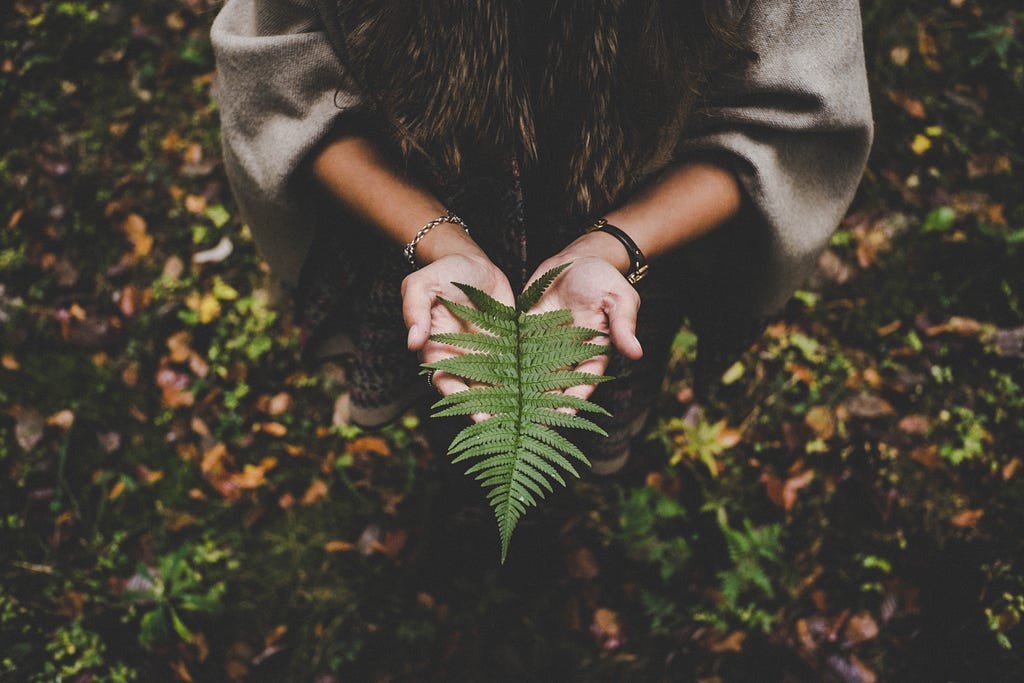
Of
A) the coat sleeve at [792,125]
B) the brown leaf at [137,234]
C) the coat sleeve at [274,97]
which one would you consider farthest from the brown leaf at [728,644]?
the brown leaf at [137,234]

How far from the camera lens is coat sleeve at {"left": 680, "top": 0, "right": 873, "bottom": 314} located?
132 centimetres

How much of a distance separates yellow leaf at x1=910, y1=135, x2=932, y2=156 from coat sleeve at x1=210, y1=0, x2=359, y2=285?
3145 mm

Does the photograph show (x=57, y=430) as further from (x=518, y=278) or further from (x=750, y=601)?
(x=750, y=601)

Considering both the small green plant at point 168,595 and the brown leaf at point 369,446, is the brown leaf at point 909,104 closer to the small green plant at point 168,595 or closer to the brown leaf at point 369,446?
the brown leaf at point 369,446

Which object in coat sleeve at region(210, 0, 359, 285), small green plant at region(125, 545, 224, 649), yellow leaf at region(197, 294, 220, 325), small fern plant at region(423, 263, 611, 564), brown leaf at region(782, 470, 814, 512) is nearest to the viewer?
small fern plant at region(423, 263, 611, 564)

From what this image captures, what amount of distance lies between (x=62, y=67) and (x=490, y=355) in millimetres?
4047

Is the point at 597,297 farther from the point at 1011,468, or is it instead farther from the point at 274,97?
the point at 1011,468

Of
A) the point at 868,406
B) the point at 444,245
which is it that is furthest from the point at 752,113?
the point at 868,406

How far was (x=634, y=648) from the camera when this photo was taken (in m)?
2.54

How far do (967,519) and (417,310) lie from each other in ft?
8.88

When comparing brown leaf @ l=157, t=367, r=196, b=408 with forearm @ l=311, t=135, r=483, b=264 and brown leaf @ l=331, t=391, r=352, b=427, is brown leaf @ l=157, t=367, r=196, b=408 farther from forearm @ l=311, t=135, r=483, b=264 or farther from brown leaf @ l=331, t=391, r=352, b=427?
forearm @ l=311, t=135, r=483, b=264

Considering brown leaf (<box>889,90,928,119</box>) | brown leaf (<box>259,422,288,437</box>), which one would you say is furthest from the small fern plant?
brown leaf (<box>889,90,928,119</box>)

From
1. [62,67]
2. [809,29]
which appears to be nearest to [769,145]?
[809,29]

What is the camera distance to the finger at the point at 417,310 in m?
1.27
